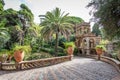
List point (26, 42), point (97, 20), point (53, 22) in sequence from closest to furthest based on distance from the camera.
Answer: point (97, 20), point (53, 22), point (26, 42)

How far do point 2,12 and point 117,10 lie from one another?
22.2 meters

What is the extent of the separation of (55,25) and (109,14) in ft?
51.2

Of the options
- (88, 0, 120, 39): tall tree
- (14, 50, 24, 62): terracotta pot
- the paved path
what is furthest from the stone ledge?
(88, 0, 120, 39): tall tree

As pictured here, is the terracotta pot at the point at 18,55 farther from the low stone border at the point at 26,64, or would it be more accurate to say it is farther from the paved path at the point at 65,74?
the paved path at the point at 65,74

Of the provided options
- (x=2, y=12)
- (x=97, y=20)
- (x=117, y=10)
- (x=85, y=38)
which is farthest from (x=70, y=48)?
(x=2, y=12)

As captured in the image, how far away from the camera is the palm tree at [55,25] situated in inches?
896

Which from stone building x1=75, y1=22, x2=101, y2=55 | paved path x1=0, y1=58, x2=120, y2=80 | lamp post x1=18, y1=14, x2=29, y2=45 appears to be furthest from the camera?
lamp post x1=18, y1=14, x2=29, y2=45

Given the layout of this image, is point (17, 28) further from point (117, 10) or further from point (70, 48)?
point (117, 10)

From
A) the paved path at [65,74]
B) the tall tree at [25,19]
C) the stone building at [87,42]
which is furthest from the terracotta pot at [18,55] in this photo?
the tall tree at [25,19]

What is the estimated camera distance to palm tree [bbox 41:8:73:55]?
74.7 ft

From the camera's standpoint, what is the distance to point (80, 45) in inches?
1140

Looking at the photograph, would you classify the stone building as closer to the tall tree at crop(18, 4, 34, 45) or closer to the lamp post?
the tall tree at crop(18, 4, 34, 45)

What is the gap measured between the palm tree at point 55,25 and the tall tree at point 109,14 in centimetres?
1420

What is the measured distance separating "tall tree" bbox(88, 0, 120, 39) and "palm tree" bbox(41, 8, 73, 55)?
14.2 meters
